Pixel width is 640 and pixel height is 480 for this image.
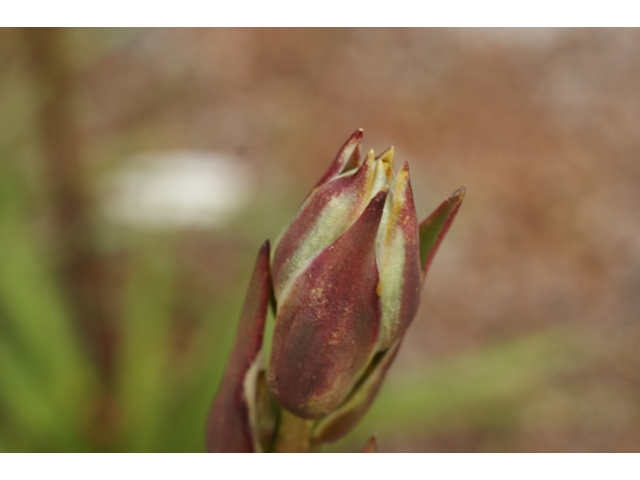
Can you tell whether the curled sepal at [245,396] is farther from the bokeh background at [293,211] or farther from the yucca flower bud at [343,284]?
the bokeh background at [293,211]

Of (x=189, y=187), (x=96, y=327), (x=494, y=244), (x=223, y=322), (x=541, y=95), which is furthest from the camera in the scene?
(x=541, y=95)

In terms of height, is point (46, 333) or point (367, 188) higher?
point (367, 188)

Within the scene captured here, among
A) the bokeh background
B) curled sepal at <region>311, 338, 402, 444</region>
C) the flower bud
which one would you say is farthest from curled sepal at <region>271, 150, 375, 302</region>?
the bokeh background

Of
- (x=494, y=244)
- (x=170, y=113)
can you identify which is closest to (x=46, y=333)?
(x=170, y=113)

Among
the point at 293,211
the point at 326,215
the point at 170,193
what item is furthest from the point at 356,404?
the point at 170,193

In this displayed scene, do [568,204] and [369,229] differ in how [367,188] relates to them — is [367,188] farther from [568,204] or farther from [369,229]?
[568,204]

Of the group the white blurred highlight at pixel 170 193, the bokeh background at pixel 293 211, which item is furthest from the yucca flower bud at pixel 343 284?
the white blurred highlight at pixel 170 193

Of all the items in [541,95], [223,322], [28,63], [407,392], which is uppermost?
[541,95]
